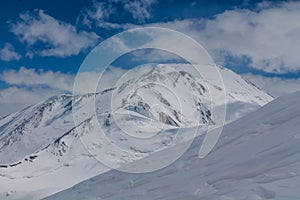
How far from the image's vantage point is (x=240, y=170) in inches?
594

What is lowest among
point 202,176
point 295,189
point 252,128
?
point 295,189

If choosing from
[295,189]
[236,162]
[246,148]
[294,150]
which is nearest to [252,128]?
[246,148]

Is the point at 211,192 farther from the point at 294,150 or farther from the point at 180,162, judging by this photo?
the point at 180,162

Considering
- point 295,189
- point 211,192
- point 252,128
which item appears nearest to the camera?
point 295,189

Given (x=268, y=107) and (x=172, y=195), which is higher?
(x=268, y=107)

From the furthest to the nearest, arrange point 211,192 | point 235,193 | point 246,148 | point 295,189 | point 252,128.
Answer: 1. point 252,128
2. point 246,148
3. point 211,192
4. point 235,193
5. point 295,189

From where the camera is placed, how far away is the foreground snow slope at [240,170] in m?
12.8

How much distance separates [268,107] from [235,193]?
10184mm

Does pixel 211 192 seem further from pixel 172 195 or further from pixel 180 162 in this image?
pixel 180 162

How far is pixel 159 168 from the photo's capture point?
22219mm

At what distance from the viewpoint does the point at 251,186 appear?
1295 centimetres

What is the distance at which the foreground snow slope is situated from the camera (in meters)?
12.8

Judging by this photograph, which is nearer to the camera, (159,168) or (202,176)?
(202,176)

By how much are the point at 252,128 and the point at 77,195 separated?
359 inches
